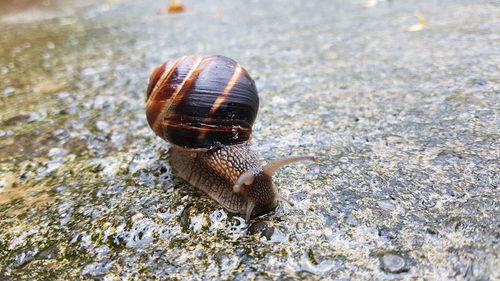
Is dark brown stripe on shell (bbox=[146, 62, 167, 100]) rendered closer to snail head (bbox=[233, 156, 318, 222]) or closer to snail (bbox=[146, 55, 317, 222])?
snail (bbox=[146, 55, 317, 222])

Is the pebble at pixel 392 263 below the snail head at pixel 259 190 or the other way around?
below

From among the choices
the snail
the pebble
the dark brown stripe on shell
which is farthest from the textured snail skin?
the pebble

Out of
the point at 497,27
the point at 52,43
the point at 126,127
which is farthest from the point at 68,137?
the point at 497,27

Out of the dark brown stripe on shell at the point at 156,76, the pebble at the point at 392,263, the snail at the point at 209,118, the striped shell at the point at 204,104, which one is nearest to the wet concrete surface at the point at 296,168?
the pebble at the point at 392,263

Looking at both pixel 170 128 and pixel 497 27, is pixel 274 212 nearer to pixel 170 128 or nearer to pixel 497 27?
pixel 170 128

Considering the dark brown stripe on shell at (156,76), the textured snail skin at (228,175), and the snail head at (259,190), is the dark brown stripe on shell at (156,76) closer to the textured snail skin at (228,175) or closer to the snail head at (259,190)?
the textured snail skin at (228,175)

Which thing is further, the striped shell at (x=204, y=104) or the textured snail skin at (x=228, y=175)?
the striped shell at (x=204, y=104)

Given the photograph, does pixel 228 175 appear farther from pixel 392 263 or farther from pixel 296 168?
pixel 392 263
